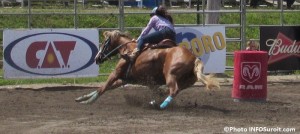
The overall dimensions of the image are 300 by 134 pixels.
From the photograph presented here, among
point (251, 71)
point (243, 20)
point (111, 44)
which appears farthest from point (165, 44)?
point (243, 20)

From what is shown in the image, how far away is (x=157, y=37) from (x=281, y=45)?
7042mm

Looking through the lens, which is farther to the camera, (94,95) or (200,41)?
(200,41)

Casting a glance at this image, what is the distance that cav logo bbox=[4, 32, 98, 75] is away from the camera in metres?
17.7

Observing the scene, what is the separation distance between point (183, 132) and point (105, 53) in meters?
4.96

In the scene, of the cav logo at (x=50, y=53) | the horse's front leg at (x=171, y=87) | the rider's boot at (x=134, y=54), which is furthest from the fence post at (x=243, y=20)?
the horse's front leg at (x=171, y=87)

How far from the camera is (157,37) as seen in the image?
13.7m

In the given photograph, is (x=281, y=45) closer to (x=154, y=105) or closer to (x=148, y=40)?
(x=148, y=40)

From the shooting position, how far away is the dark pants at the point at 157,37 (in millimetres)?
13672

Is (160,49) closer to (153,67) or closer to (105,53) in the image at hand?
(153,67)

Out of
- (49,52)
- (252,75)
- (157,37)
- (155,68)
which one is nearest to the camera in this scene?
(155,68)

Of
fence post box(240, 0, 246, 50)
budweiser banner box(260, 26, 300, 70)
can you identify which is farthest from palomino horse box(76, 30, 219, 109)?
budweiser banner box(260, 26, 300, 70)

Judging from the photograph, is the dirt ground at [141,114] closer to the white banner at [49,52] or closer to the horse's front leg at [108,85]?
the horse's front leg at [108,85]

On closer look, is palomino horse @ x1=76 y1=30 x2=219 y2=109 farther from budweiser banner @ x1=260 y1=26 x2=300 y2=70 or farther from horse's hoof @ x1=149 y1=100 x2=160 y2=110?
budweiser banner @ x1=260 y1=26 x2=300 y2=70

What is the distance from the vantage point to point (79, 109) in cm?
1295
